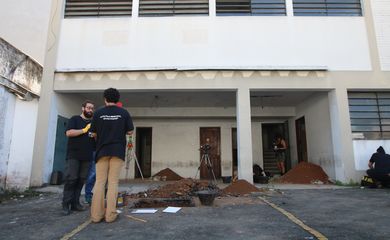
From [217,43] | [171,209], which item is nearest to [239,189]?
[171,209]

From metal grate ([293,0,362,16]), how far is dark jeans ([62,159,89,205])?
7.53 metres

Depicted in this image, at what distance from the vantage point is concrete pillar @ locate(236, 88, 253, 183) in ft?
24.5

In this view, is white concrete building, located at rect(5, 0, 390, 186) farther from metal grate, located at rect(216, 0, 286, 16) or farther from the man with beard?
the man with beard

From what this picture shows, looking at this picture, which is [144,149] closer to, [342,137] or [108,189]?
[342,137]

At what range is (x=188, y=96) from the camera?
956 centimetres

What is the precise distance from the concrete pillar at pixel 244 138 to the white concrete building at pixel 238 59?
1.1 inches

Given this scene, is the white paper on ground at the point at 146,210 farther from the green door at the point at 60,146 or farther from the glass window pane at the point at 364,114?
the glass window pane at the point at 364,114

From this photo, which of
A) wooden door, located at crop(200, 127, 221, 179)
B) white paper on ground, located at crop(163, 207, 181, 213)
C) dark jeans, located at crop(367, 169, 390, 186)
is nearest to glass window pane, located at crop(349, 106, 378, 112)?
dark jeans, located at crop(367, 169, 390, 186)

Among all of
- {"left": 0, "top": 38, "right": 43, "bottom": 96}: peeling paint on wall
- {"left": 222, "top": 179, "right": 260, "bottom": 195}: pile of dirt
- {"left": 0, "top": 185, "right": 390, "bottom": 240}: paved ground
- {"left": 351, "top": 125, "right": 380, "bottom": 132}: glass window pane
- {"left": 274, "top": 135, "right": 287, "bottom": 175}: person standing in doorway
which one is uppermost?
{"left": 0, "top": 38, "right": 43, "bottom": 96}: peeling paint on wall

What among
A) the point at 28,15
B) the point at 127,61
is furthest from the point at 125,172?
the point at 28,15

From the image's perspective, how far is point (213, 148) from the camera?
11461 mm

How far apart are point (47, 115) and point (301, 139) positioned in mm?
9024

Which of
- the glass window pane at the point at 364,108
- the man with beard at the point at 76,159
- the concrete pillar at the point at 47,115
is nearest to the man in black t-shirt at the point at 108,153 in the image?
the man with beard at the point at 76,159

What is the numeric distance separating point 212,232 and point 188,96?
696cm
